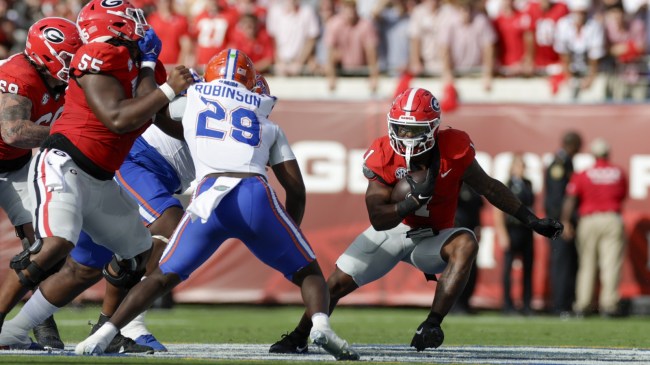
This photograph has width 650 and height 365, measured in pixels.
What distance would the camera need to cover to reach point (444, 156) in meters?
7.43

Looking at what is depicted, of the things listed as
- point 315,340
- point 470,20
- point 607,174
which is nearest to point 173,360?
point 315,340

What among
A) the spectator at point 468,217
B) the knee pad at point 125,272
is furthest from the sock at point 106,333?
the spectator at point 468,217

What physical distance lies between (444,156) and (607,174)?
6.27 m

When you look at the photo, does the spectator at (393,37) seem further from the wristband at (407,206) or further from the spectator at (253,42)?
the wristband at (407,206)

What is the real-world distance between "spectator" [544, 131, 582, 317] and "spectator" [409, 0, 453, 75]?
2295 millimetres

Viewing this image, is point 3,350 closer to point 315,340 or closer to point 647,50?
point 315,340

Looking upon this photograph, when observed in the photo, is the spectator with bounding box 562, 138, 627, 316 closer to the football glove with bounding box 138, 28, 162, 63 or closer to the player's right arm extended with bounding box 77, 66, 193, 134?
the football glove with bounding box 138, 28, 162, 63

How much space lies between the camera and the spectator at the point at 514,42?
15031mm

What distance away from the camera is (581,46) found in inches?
582

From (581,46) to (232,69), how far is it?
8886mm

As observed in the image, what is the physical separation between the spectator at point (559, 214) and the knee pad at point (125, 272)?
737 cm

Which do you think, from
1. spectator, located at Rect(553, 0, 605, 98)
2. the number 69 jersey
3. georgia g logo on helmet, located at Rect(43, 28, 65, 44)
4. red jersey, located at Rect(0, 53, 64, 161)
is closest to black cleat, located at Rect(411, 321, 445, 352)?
the number 69 jersey

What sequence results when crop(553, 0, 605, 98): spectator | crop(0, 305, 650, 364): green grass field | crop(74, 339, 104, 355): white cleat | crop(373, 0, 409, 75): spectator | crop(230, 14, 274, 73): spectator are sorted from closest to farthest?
crop(74, 339, 104, 355): white cleat < crop(0, 305, 650, 364): green grass field < crop(553, 0, 605, 98): spectator < crop(230, 14, 274, 73): spectator < crop(373, 0, 409, 75): spectator

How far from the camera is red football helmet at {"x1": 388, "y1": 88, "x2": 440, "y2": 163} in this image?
24.1ft
